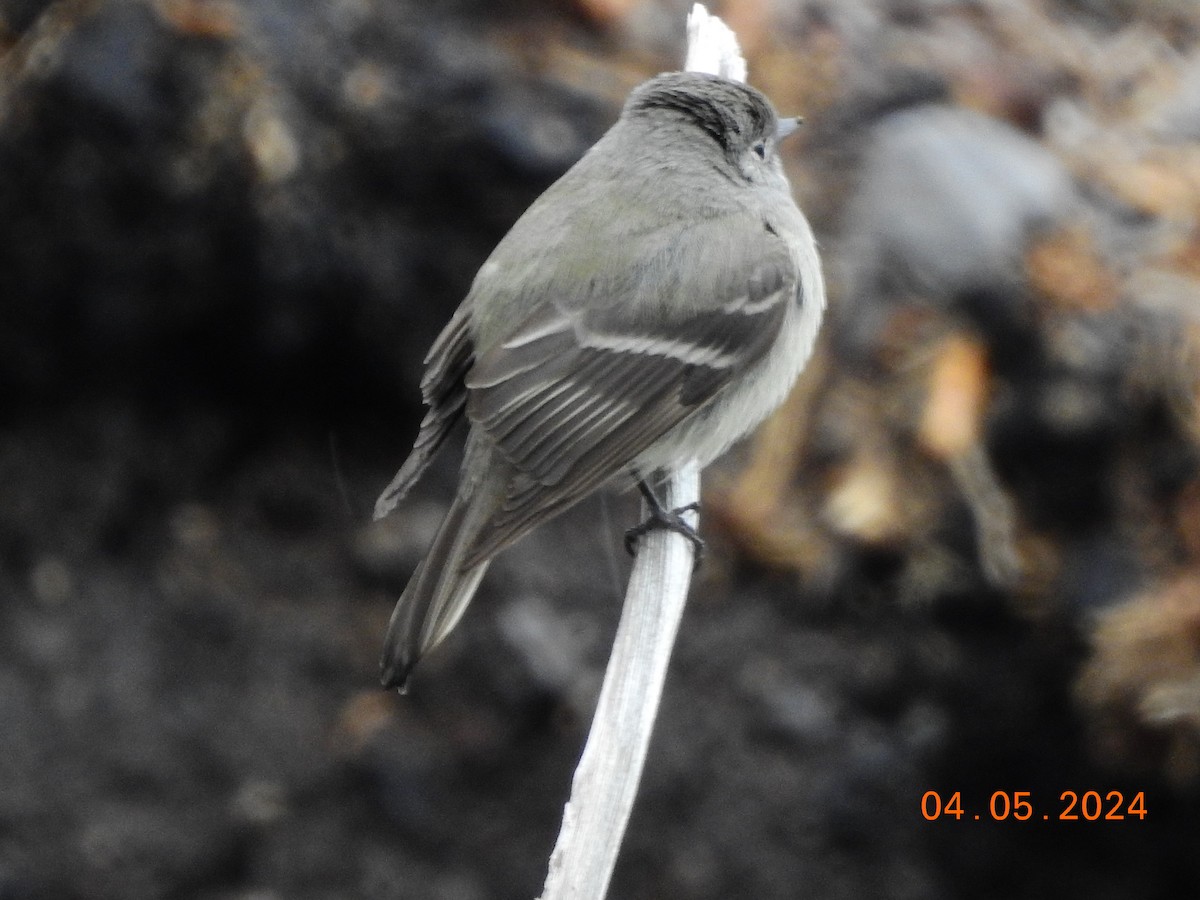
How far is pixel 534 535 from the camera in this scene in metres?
4.76

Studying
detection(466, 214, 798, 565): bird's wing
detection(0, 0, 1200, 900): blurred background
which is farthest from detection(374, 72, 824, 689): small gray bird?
detection(0, 0, 1200, 900): blurred background

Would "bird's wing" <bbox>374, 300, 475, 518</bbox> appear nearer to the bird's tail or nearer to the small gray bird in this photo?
the small gray bird

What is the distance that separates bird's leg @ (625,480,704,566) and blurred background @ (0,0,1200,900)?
1.04m

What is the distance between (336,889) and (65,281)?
1.93 meters

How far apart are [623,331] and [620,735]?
107 cm

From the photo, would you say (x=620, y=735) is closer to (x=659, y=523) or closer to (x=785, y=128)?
(x=659, y=523)

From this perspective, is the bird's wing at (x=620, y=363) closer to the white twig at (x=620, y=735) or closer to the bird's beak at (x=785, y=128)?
the white twig at (x=620, y=735)

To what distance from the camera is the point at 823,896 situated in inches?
177

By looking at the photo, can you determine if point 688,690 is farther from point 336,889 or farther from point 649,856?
point 336,889

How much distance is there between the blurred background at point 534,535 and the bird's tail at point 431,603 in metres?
1.48

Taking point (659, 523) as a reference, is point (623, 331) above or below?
above

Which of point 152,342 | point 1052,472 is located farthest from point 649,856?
point 152,342

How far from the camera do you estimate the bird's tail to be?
2971 mm

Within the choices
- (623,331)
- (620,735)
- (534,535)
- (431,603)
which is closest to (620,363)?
(623,331)
